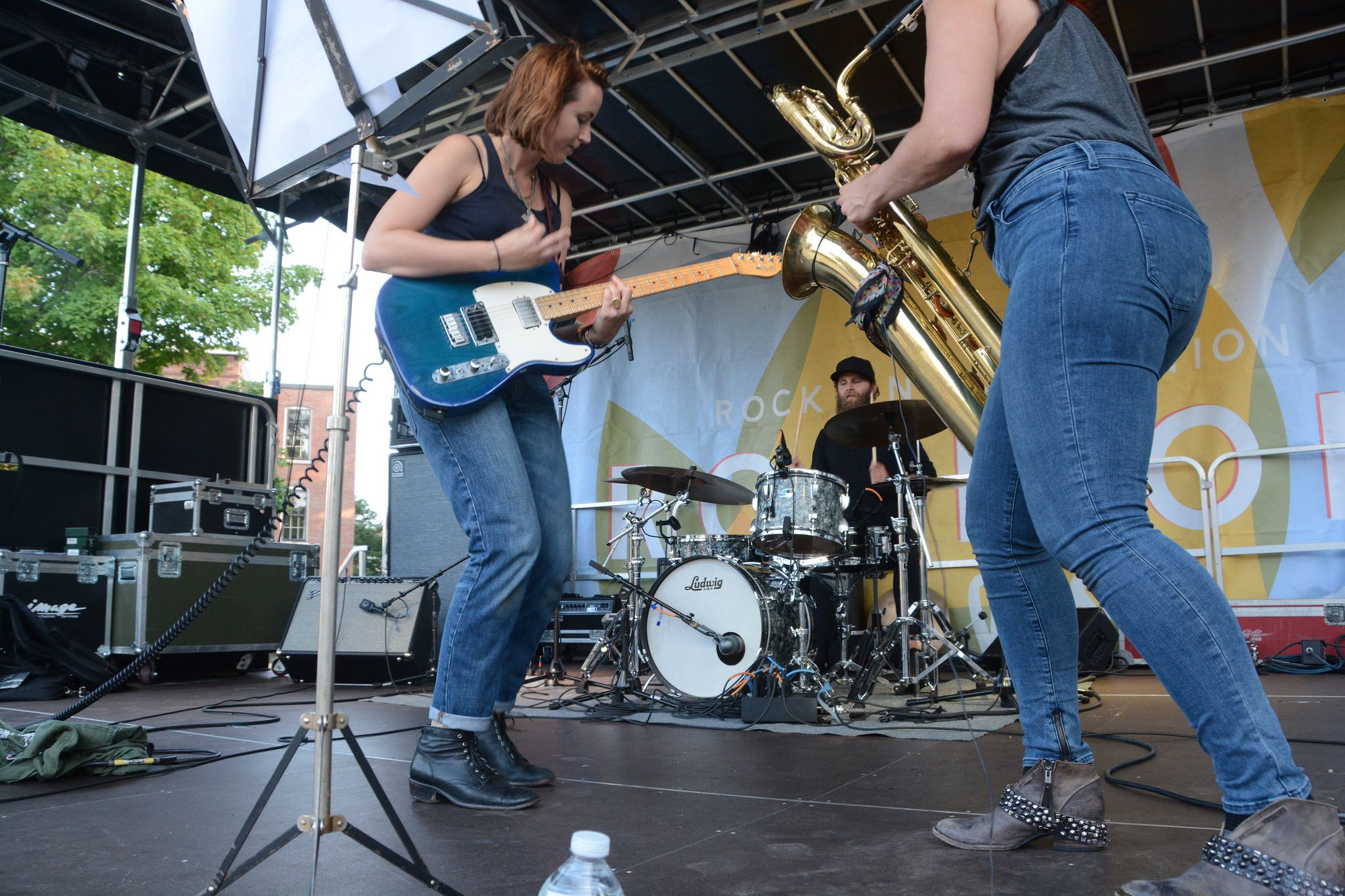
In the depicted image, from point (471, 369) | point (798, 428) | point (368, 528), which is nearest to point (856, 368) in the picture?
point (798, 428)

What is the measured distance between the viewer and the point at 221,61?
1.67m

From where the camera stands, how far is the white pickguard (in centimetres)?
242

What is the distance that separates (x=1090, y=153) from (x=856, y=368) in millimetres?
4975

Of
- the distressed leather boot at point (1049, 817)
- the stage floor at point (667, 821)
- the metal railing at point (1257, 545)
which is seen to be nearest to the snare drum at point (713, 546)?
the stage floor at point (667, 821)

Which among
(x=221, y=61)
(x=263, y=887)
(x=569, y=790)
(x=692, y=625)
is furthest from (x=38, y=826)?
(x=692, y=625)

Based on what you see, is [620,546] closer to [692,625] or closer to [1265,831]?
[692,625]

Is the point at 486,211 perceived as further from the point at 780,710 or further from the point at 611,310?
the point at 780,710

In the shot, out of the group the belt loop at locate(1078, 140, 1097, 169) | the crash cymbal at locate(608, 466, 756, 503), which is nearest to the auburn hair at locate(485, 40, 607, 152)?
the belt loop at locate(1078, 140, 1097, 169)

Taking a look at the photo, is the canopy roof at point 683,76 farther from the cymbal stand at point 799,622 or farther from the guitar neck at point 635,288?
the cymbal stand at point 799,622

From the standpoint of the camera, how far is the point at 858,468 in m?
6.29

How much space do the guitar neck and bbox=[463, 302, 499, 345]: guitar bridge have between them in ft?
0.57

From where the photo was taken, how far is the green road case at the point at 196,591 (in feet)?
20.0

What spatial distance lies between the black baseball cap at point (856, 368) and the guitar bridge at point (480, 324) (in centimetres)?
436

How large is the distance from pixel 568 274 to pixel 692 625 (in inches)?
95.9
